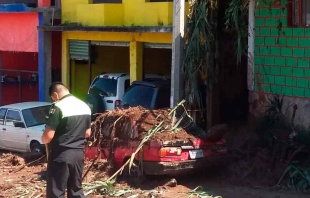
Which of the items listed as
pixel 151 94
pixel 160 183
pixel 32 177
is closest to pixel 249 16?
pixel 151 94

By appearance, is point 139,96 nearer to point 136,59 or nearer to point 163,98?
point 163,98

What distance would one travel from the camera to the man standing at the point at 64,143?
862cm

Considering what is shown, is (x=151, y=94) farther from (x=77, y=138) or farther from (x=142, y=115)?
(x=77, y=138)

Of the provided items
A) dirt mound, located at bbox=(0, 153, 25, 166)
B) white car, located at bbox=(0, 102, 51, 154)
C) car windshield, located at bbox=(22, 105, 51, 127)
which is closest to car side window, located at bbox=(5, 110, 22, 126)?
white car, located at bbox=(0, 102, 51, 154)

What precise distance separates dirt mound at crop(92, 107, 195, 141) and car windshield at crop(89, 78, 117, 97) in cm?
407

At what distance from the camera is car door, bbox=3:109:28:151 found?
16.6 metres

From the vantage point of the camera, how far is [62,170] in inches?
340

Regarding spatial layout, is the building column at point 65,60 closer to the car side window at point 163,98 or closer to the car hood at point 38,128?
the car hood at point 38,128

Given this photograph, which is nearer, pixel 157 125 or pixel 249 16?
pixel 157 125

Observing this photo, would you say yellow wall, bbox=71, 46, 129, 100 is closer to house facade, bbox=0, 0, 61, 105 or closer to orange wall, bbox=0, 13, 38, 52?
house facade, bbox=0, 0, 61, 105

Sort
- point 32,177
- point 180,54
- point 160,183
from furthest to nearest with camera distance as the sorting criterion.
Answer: point 180,54, point 32,177, point 160,183

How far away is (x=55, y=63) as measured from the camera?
2172 cm

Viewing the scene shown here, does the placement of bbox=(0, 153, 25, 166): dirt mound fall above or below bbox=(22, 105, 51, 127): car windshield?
below

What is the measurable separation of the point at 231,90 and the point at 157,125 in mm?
3565
